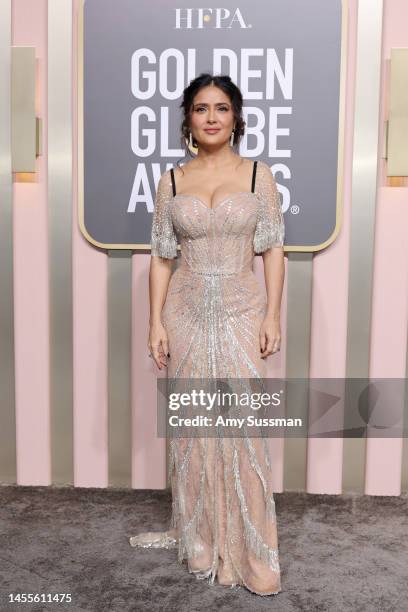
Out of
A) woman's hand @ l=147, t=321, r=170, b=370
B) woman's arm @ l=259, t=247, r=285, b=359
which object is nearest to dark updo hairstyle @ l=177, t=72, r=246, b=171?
woman's arm @ l=259, t=247, r=285, b=359

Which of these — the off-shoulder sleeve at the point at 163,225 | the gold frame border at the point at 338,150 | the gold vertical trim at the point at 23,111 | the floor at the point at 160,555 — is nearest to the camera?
the floor at the point at 160,555

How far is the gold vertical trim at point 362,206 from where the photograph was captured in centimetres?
299

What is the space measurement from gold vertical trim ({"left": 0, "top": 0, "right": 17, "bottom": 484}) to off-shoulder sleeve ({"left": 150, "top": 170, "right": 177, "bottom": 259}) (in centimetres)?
99

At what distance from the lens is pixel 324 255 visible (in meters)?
3.10

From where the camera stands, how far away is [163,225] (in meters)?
2.48

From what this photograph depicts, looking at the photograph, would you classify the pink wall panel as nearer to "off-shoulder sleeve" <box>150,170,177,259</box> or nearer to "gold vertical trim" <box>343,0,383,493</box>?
"off-shoulder sleeve" <box>150,170,177,259</box>

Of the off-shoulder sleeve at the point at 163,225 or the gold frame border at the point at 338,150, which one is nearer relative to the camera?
the off-shoulder sleeve at the point at 163,225

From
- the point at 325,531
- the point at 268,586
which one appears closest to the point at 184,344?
the point at 268,586

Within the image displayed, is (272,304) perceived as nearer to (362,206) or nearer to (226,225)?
(226,225)

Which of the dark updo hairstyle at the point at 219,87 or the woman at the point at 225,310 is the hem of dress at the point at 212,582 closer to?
the woman at the point at 225,310

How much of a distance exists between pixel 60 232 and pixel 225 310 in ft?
3.69

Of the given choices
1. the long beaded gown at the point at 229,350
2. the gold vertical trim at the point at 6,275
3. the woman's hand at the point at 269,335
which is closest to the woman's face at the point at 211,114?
the long beaded gown at the point at 229,350

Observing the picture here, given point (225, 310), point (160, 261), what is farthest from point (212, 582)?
point (160, 261)

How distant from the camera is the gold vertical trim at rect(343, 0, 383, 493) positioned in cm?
299
